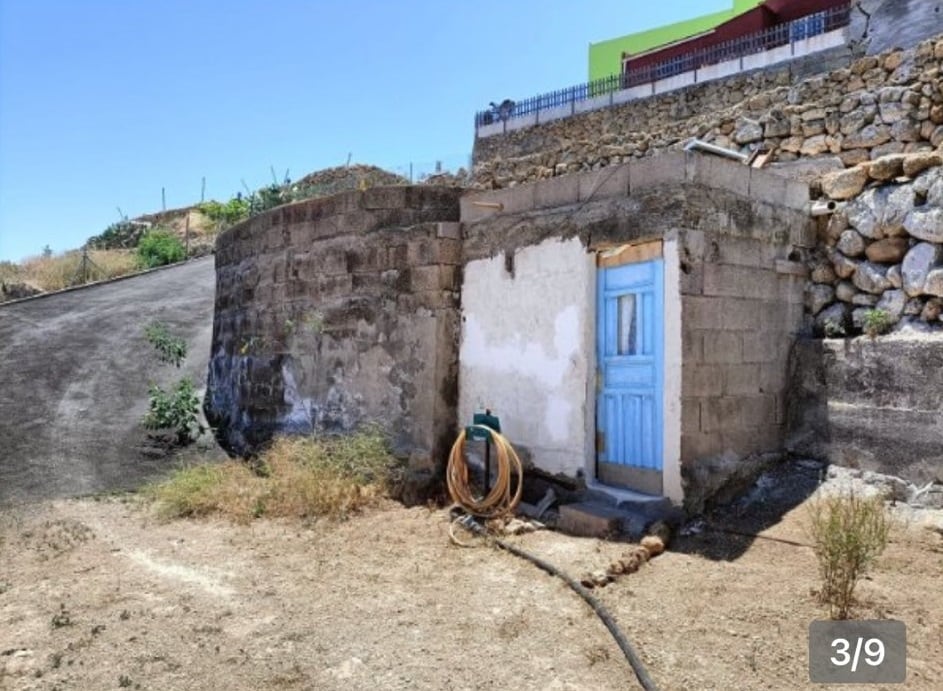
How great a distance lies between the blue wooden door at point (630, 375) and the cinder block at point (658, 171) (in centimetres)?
57

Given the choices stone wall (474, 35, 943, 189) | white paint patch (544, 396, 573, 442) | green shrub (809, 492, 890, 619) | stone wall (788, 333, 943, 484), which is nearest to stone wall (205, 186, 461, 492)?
white paint patch (544, 396, 573, 442)

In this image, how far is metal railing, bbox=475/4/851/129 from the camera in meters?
16.1

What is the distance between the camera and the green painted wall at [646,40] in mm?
25219

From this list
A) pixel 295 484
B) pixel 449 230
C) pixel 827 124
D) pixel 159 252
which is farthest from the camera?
pixel 159 252

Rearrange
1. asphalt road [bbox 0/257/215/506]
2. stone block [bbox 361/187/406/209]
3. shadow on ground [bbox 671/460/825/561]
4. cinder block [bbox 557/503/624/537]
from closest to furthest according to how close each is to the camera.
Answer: shadow on ground [bbox 671/460/825/561] < cinder block [bbox 557/503/624/537] < stone block [bbox 361/187/406/209] < asphalt road [bbox 0/257/215/506]

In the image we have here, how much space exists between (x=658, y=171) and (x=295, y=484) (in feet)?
12.4

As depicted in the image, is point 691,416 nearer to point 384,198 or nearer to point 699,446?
point 699,446

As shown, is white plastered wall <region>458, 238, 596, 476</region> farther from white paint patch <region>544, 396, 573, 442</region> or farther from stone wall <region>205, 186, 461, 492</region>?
stone wall <region>205, 186, 461, 492</region>

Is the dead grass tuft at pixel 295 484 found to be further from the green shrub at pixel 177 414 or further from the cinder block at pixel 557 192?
the cinder block at pixel 557 192

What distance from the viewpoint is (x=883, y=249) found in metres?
5.45

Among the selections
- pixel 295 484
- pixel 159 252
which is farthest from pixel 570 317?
pixel 159 252

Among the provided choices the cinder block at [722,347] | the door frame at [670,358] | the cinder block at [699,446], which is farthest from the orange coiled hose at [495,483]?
the cinder block at [722,347]

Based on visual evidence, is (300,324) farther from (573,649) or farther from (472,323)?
(573,649)

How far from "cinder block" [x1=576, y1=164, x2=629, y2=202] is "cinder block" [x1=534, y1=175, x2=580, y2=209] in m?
0.05
